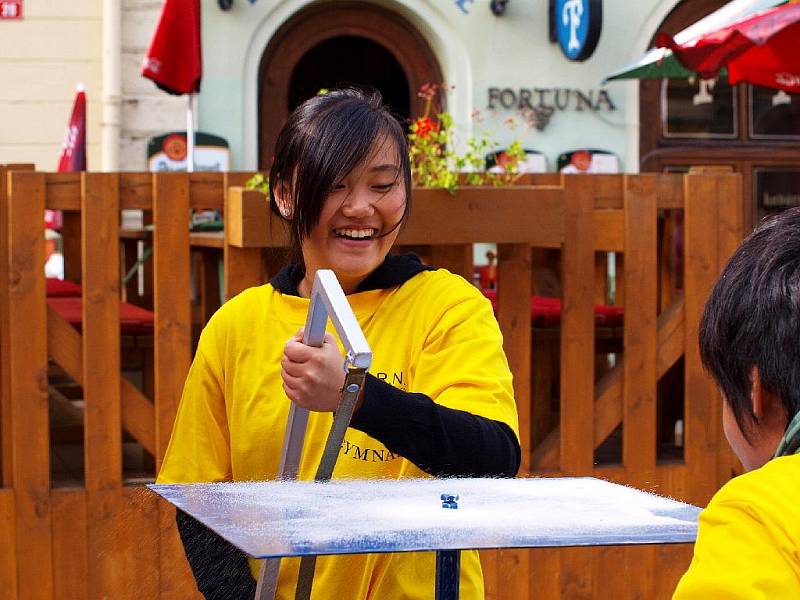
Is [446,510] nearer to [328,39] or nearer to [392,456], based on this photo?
[392,456]

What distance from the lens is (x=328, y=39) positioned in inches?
419

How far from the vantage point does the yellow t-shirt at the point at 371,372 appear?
1961mm

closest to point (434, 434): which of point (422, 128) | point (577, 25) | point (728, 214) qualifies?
point (422, 128)

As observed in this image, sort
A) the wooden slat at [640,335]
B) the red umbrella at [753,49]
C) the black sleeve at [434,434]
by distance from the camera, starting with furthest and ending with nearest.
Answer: the red umbrella at [753,49] → the wooden slat at [640,335] → the black sleeve at [434,434]

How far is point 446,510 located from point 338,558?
1.78 ft

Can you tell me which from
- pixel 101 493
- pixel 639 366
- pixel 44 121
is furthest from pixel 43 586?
pixel 44 121

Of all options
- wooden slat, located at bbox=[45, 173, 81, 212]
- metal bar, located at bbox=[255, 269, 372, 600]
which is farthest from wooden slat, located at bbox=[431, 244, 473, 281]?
metal bar, located at bbox=[255, 269, 372, 600]

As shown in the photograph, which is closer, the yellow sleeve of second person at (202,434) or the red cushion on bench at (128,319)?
the yellow sleeve of second person at (202,434)

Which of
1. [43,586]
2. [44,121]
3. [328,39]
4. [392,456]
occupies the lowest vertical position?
[43,586]

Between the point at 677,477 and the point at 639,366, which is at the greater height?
the point at 639,366

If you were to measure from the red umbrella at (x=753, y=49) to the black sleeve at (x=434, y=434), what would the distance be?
4228 mm

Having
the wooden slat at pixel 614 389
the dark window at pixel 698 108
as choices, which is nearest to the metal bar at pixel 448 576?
the wooden slat at pixel 614 389

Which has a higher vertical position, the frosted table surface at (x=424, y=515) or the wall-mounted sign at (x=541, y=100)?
the wall-mounted sign at (x=541, y=100)

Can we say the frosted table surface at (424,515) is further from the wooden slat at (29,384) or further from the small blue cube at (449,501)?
the wooden slat at (29,384)
